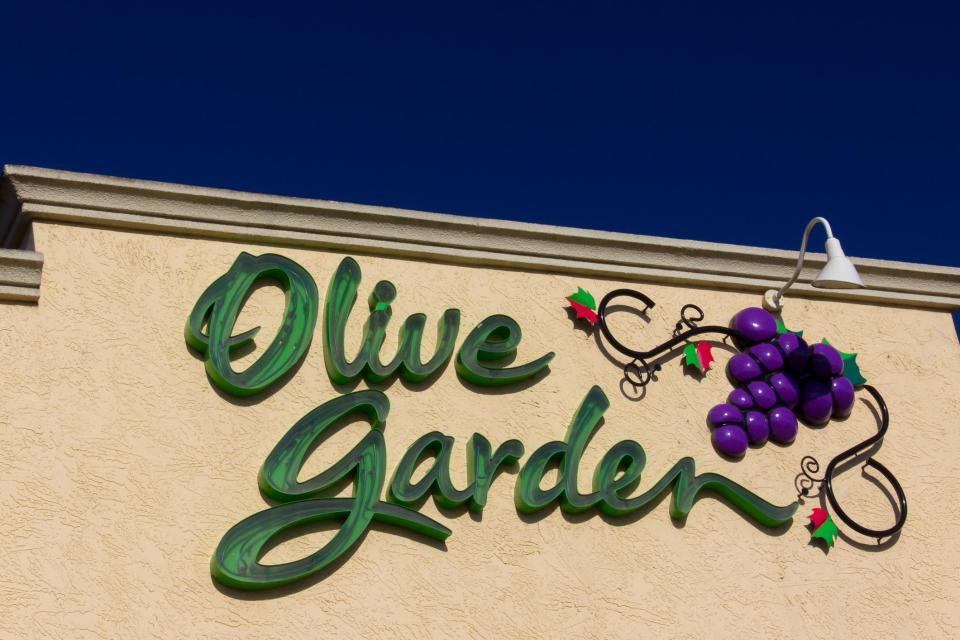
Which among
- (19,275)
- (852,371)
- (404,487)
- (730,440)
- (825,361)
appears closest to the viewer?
(19,275)

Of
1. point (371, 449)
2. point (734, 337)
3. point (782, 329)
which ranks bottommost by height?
point (371, 449)

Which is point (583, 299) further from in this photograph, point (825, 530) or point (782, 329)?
point (825, 530)

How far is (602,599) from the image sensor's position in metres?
8.38

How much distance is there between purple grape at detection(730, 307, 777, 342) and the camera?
31.3ft

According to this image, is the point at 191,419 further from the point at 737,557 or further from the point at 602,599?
the point at 737,557

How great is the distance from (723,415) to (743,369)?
0.43 metres

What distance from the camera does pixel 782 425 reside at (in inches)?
366

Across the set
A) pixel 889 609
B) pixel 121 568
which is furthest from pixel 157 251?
pixel 889 609

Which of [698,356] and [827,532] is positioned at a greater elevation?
[698,356]

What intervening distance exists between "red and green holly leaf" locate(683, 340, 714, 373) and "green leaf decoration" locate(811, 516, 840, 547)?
136 centimetres

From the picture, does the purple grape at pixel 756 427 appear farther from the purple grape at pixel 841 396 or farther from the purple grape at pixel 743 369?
the purple grape at pixel 841 396

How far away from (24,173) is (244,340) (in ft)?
5.58

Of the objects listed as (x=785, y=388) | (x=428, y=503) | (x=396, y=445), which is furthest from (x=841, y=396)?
(x=396, y=445)

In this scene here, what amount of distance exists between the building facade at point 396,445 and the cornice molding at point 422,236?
0.02 metres
